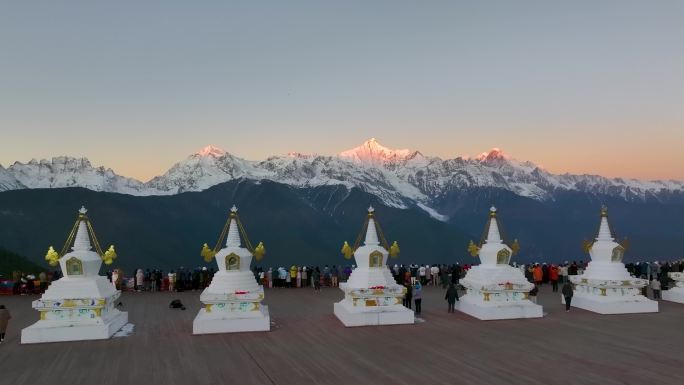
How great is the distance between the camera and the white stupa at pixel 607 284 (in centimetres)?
2205

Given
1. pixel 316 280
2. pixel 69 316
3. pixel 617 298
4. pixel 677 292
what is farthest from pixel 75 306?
pixel 677 292

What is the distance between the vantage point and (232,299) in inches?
739

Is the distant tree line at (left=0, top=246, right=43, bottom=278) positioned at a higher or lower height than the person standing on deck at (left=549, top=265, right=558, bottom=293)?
lower

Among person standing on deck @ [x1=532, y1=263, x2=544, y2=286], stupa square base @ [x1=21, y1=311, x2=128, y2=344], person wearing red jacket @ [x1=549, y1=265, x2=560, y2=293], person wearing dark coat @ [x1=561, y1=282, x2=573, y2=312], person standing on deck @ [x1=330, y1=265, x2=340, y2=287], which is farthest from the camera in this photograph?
person standing on deck @ [x1=330, y1=265, x2=340, y2=287]

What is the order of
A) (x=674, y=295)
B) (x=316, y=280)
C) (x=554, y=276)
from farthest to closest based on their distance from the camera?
(x=316, y=280)
(x=554, y=276)
(x=674, y=295)

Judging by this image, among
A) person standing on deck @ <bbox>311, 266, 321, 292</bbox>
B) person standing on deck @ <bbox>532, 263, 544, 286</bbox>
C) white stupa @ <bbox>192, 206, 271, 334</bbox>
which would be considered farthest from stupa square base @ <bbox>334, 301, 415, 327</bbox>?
person standing on deck @ <bbox>532, 263, 544, 286</bbox>

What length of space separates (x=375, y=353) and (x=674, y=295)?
60.9 ft

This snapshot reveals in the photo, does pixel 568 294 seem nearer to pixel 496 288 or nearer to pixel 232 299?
pixel 496 288

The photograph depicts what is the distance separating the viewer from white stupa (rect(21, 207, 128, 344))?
1745cm

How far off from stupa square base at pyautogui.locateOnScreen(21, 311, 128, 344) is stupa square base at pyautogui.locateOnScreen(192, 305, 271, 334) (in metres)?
3.15

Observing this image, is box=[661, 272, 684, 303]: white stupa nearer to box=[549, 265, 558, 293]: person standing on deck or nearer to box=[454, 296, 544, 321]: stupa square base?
box=[549, 265, 558, 293]: person standing on deck

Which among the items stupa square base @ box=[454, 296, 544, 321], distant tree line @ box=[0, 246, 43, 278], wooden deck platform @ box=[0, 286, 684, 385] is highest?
stupa square base @ box=[454, 296, 544, 321]

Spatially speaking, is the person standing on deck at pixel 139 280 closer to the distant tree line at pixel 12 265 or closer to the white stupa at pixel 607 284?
the white stupa at pixel 607 284

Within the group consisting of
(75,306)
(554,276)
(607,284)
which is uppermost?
(607,284)
